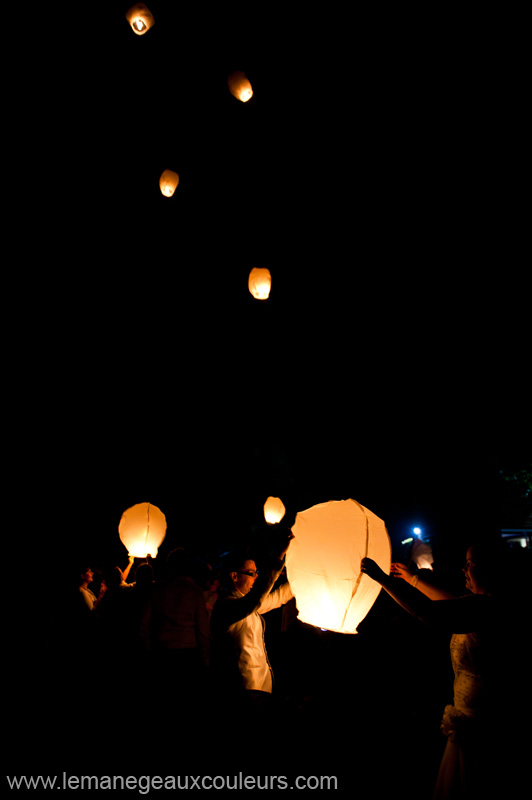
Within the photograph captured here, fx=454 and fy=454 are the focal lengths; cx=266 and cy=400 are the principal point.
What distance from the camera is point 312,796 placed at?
97.3 inches

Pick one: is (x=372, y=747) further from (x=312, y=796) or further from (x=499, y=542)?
(x=499, y=542)

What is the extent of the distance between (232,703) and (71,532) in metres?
13.3

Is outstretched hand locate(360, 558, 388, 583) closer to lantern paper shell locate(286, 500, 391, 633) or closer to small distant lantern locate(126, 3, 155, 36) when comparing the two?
lantern paper shell locate(286, 500, 391, 633)

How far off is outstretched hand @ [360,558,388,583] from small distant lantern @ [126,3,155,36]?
686cm

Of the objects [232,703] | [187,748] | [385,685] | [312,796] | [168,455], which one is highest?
[168,455]

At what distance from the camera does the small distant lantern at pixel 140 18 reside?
563 cm

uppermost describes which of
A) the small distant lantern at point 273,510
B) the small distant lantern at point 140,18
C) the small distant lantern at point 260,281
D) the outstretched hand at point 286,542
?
the small distant lantern at point 140,18

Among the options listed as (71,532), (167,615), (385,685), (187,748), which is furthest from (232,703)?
(71,532)

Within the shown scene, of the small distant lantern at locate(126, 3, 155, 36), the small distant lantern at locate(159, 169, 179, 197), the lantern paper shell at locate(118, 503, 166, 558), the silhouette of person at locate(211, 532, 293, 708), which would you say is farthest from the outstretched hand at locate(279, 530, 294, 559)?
the small distant lantern at locate(159, 169, 179, 197)

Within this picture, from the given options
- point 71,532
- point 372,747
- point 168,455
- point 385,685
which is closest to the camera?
point 372,747

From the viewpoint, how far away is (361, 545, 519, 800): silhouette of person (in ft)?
6.95

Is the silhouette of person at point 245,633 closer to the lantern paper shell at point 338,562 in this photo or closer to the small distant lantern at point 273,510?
the lantern paper shell at point 338,562

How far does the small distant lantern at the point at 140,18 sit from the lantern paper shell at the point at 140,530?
6.03 meters

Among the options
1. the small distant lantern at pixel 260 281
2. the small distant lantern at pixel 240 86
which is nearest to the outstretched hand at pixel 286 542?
the small distant lantern at pixel 260 281
